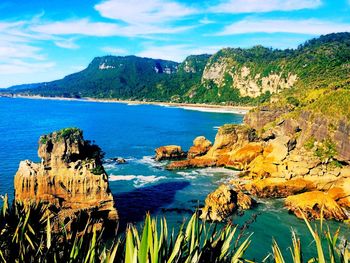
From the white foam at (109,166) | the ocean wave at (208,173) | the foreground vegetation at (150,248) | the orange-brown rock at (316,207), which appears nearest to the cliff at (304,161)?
the orange-brown rock at (316,207)

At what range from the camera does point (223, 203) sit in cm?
3475

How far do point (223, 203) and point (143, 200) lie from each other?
9055mm

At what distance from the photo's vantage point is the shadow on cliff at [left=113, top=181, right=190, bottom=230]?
3503cm

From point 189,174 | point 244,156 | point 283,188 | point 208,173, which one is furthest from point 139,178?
point 283,188

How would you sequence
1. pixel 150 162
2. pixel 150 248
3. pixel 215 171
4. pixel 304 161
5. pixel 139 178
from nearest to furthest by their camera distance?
1. pixel 150 248
2. pixel 304 161
3. pixel 139 178
4. pixel 215 171
5. pixel 150 162

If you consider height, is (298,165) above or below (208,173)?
above

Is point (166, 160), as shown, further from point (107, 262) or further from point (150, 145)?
point (107, 262)

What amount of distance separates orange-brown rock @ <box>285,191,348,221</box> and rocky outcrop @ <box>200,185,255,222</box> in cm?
405

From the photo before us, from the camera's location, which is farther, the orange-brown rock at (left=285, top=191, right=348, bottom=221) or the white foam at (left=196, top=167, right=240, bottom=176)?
the white foam at (left=196, top=167, right=240, bottom=176)

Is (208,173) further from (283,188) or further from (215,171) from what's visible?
(283,188)

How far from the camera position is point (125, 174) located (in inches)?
2002

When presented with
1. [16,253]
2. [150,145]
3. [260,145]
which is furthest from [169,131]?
[16,253]

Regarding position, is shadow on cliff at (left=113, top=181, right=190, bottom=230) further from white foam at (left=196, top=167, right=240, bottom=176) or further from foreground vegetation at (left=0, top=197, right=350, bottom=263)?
foreground vegetation at (left=0, top=197, right=350, bottom=263)

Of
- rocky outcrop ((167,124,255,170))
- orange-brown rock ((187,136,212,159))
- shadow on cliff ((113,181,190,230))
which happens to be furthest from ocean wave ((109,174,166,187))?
orange-brown rock ((187,136,212,159))
